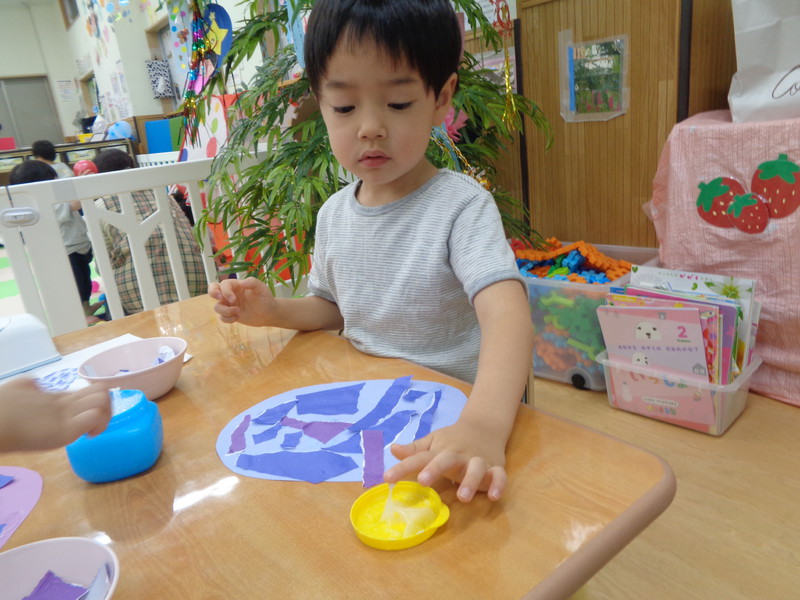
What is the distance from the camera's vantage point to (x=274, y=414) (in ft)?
1.87

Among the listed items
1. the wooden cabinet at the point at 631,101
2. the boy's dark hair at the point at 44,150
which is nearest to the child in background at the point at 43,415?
the wooden cabinet at the point at 631,101

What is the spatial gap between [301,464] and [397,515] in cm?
12

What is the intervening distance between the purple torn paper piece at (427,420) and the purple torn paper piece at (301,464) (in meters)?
0.07

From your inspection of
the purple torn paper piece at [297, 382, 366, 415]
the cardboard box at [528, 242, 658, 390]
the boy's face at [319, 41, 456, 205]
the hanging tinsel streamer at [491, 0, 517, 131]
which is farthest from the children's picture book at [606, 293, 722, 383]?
the purple torn paper piece at [297, 382, 366, 415]

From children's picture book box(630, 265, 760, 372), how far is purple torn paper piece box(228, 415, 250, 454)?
3.88 ft

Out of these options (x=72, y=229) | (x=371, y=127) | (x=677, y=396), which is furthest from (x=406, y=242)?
(x=72, y=229)

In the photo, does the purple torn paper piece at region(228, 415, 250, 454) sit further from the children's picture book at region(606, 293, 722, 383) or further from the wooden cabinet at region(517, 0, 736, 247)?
the wooden cabinet at region(517, 0, 736, 247)

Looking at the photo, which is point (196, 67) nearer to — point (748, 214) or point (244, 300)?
point (244, 300)

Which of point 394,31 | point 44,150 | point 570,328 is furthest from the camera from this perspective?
Result: point 44,150

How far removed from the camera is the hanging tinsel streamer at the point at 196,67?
1.43 metres

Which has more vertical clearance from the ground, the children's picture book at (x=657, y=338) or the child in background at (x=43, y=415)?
the child in background at (x=43, y=415)

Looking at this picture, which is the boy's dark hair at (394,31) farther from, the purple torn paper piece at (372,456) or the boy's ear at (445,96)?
the purple torn paper piece at (372,456)

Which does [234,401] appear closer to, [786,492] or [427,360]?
[427,360]

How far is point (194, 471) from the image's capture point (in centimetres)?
49
